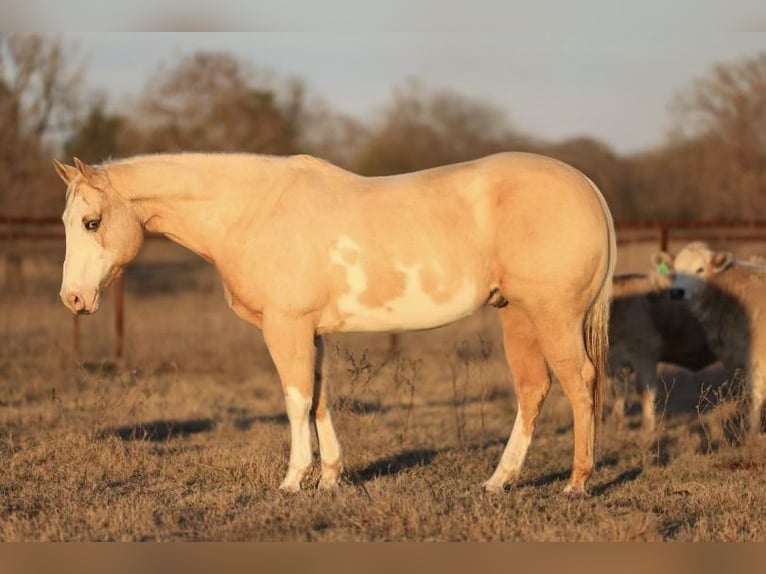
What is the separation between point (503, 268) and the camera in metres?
6.16

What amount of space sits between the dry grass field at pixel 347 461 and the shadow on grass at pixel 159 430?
0.03m

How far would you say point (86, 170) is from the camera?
600 centimetres

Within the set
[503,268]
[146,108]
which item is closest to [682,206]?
[146,108]

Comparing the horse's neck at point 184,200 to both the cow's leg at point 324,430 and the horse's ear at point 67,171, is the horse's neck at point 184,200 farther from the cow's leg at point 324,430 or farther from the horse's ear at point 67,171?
the cow's leg at point 324,430

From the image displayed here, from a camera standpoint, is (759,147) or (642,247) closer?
(642,247)

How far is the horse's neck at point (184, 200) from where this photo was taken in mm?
6238

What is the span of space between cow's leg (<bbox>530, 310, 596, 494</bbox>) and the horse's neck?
2.08 meters

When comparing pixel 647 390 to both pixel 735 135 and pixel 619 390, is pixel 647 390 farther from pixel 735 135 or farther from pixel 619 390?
pixel 735 135

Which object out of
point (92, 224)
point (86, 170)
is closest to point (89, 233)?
point (92, 224)

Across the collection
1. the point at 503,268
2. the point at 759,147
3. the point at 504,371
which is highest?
the point at 759,147

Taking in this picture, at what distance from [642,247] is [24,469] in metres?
19.8

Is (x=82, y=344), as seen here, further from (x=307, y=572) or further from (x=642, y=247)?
(x=642, y=247)

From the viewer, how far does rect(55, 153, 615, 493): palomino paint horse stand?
6.05m

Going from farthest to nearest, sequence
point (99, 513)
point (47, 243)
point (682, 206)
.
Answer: point (682, 206)
point (47, 243)
point (99, 513)
